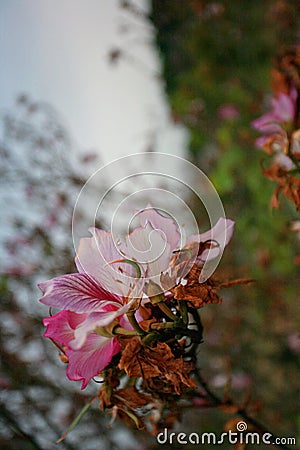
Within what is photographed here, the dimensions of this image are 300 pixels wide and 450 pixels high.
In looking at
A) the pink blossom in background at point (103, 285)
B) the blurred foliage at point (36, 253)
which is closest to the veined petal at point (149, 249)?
the pink blossom in background at point (103, 285)

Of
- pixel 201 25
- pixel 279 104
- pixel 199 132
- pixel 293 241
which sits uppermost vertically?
pixel 201 25

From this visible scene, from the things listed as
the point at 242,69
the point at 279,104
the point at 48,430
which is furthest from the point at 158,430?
the point at 242,69

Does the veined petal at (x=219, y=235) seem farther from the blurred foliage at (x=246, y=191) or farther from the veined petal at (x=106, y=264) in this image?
the blurred foliage at (x=246, y=191)

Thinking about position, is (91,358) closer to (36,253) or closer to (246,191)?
(36,253)

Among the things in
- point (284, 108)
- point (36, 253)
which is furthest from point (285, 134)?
point (36, 253)

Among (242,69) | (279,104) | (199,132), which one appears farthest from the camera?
(199,132)

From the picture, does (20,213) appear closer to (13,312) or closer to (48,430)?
(13,312)

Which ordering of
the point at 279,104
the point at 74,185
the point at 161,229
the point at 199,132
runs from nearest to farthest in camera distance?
the point at 161,229 → the point at 279,104 → the point at 74,185 → the point at 199,132
